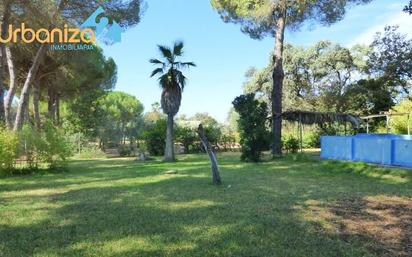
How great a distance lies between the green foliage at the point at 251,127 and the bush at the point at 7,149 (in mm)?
8202

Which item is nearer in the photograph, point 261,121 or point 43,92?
point 261,121

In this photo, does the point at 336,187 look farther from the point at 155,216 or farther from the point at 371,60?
the point at 371,60

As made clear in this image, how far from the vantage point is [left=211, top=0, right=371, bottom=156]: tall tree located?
1911 cm

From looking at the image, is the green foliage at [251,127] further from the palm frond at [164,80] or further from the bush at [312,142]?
the bush at [312,142]

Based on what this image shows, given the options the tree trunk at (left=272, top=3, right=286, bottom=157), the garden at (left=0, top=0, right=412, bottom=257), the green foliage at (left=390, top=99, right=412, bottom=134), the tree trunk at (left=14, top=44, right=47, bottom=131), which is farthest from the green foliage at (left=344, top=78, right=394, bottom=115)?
the tree trunk at (left=14, top=44, right=47, bottom=131)

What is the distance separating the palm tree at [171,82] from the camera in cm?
1688

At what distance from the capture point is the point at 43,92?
30.1 m

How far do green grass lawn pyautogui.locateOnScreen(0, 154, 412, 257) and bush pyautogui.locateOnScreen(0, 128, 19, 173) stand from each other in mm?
1486

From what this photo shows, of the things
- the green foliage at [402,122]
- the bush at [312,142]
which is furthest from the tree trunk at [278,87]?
the bush at [312,142]

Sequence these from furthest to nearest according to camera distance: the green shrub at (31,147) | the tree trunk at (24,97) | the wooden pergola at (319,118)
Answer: the wooden pergola at (319,118)
the tree trunk at (24,97)
the green shrub at (31,147)

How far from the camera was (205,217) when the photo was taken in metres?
5.74

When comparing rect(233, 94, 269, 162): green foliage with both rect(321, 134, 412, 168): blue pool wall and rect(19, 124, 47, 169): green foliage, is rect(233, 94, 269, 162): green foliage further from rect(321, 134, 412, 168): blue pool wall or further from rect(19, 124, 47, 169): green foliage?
rect(19, 124, 47, 169): green foliage

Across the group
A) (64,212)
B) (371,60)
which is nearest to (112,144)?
(371,60)

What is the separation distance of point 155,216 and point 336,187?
4758 mm
